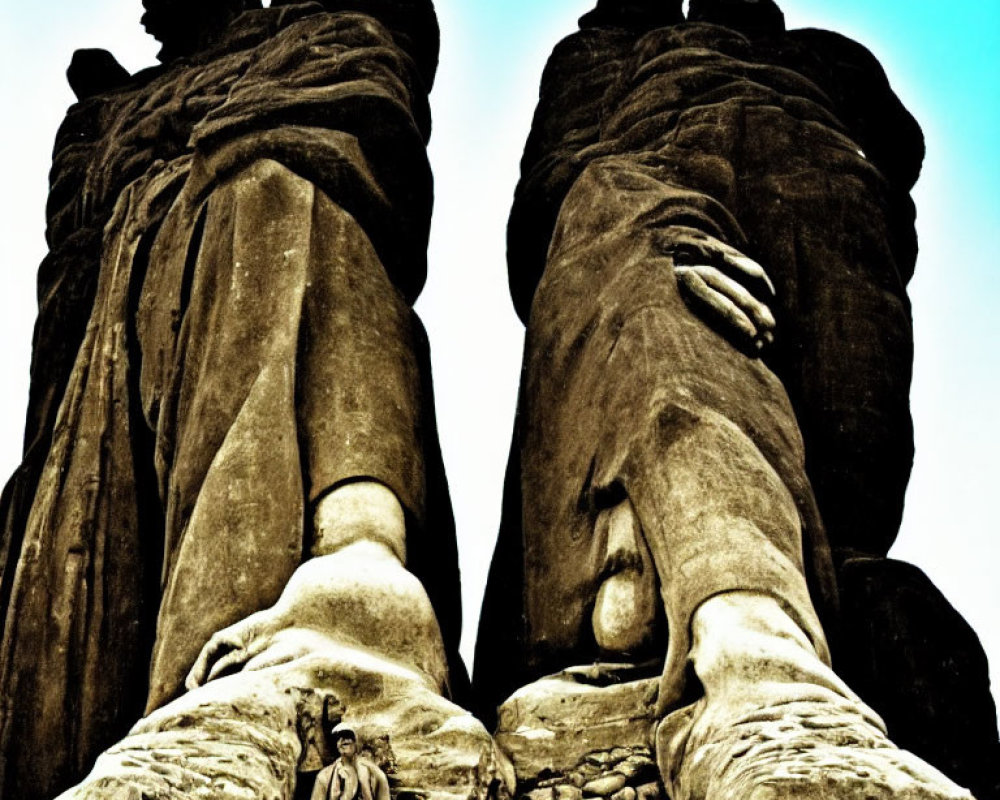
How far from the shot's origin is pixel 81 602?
22.1ft

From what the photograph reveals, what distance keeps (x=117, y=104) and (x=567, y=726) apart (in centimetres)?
346

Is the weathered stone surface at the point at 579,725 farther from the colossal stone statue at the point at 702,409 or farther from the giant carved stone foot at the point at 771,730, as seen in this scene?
the giant carved stone foot at the point at 771,730

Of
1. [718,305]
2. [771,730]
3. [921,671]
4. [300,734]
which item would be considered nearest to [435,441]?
[718,305]

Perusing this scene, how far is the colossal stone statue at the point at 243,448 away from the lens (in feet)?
17.6

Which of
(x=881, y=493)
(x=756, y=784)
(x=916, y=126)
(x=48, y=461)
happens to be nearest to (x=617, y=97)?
(x=916, y=126)

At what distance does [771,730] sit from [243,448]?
5.57 feet

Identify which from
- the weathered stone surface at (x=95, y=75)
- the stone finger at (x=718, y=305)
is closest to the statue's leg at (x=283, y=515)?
the stone finger at (x=718, y=305)

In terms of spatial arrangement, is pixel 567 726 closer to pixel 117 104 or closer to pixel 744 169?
pixel 744 169

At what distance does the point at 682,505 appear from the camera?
5.79 m

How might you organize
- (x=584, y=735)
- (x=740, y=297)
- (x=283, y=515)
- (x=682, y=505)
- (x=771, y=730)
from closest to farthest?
(x=771, y=730) < (x=584, y=735) < (x=682, y=505) < (x=283, y=515) < (x=740, y=297)

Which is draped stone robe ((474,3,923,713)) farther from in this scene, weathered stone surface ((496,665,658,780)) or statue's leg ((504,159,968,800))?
weathered stone surface ((496,665,658,780))

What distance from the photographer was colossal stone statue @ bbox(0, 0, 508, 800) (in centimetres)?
538

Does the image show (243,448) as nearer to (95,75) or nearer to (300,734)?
(300,734)

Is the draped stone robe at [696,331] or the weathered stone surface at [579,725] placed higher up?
the draped stone robe at [696,331]
